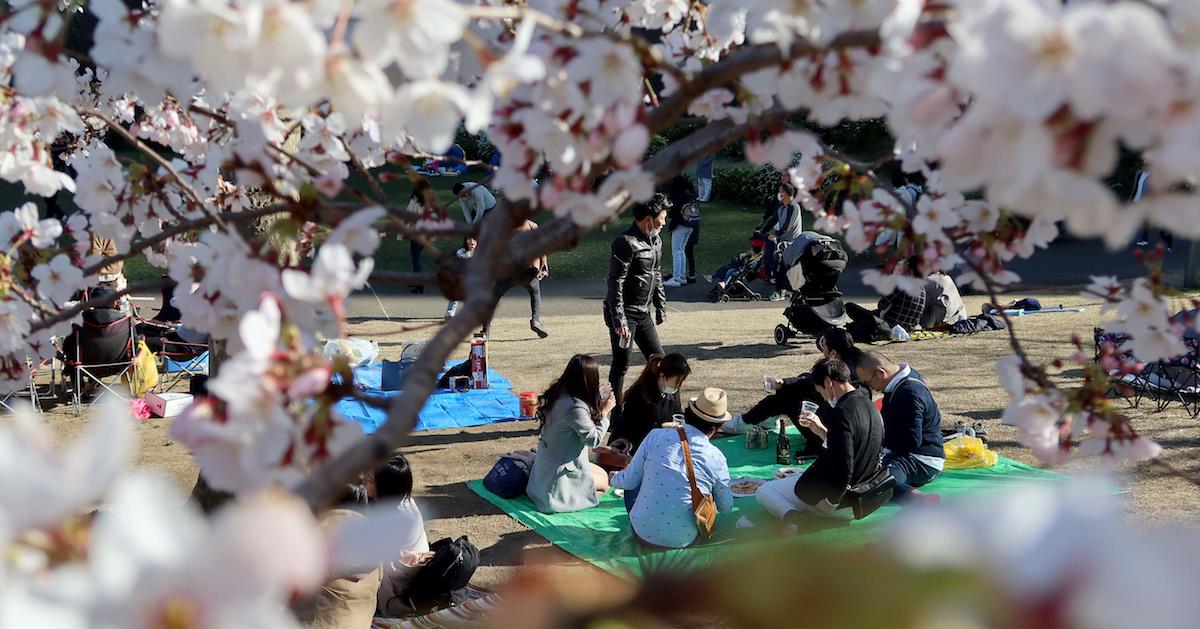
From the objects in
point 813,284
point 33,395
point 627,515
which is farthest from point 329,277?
point 813,284

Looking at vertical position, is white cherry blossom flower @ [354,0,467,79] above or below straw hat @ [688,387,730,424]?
above

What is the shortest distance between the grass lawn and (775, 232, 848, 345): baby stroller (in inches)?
140

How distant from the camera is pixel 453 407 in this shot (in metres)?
7.86

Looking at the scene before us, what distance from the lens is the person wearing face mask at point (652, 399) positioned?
6.34 m

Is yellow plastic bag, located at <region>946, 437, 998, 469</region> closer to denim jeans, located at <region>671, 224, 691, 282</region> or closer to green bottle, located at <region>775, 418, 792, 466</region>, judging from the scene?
green bottle, located at <region>775, 418, 792, 466</region>

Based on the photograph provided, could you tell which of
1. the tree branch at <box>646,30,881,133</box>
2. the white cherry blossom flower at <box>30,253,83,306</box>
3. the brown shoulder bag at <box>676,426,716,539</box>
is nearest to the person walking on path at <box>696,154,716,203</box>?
the brown shoulder bag at <box>676,426,716,539</box>

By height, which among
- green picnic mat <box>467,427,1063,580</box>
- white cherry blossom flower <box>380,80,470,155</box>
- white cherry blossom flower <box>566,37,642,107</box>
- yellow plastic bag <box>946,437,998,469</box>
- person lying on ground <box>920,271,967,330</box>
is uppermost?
white cherry blossom flower <box>566,37,642,107</box>

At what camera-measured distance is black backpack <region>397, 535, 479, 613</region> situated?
4.48m

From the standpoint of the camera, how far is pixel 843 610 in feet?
1.40

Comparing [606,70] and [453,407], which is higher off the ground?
[606,70]

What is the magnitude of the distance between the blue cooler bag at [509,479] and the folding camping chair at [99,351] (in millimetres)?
3323

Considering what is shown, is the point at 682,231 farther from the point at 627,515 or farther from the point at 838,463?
the point at 838,463

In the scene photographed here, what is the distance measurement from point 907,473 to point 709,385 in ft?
9.40

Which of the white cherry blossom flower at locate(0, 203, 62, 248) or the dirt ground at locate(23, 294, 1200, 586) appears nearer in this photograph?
the white cherry blossom flower at locate(0, 203, 62, 248)
